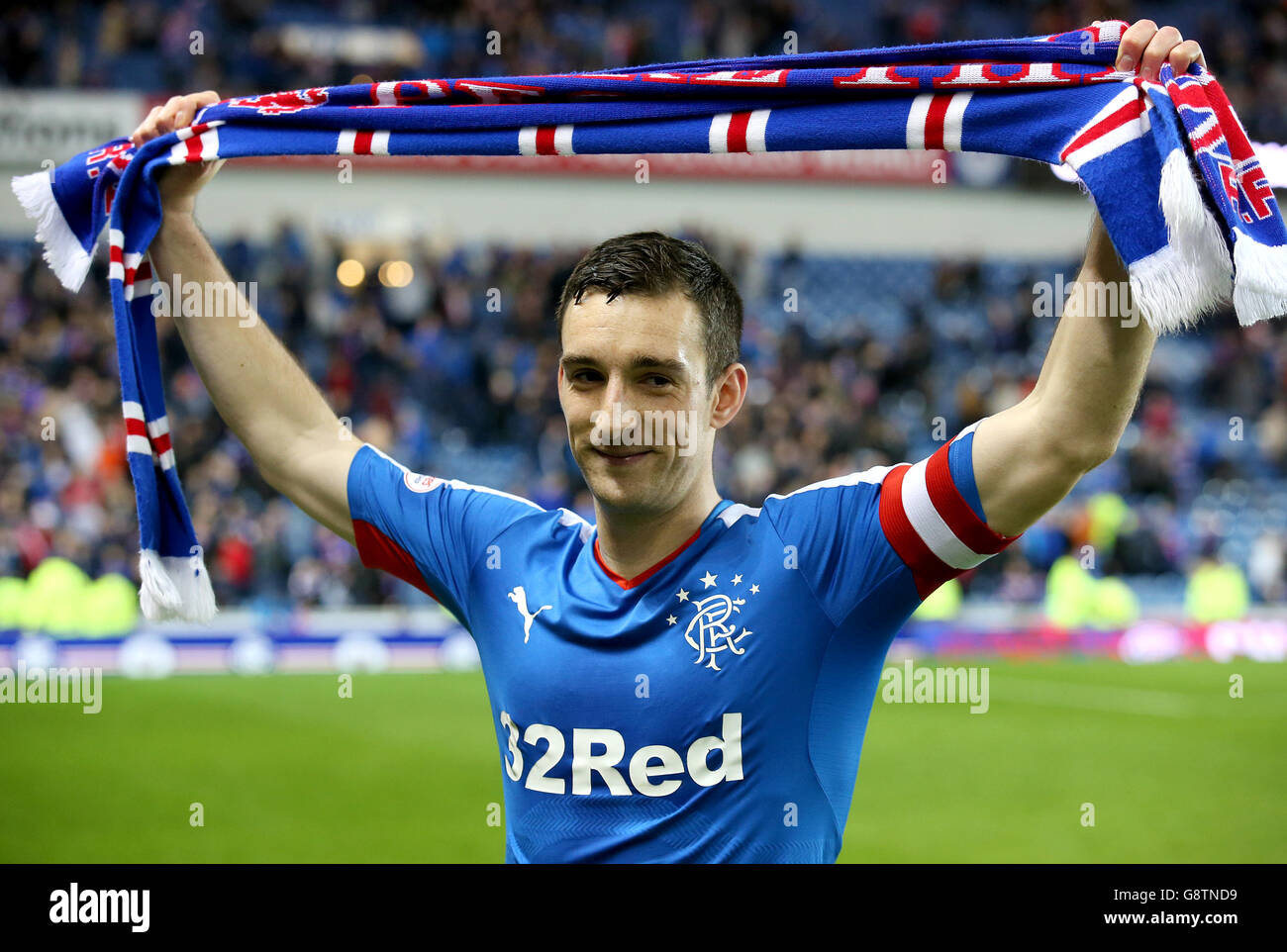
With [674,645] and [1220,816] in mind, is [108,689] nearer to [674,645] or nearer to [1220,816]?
[1220,816]

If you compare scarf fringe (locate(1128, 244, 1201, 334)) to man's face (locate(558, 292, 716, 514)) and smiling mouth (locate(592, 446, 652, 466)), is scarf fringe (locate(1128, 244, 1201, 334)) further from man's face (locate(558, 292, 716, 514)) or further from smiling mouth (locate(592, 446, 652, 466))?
smiling mouth (locate(592, 446, 652, 466))

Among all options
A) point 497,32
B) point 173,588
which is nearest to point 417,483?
point 173,588

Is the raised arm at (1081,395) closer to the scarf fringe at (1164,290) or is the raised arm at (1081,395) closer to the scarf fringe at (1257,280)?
the scarf fringe at (1164,290)

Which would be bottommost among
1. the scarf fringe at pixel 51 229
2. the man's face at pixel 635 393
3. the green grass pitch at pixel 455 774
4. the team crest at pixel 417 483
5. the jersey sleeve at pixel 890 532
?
the green grass pitch at pixel 455 774

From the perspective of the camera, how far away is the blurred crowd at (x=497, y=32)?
2014 centimetres

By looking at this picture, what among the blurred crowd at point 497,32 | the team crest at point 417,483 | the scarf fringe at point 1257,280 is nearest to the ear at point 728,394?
the team crest at point 417,483

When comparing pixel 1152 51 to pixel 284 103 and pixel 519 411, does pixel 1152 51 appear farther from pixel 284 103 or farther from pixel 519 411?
pixel 519 411

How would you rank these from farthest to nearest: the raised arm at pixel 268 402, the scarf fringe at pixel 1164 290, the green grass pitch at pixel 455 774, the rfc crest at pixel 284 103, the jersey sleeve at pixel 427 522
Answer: the green grass pitch at pixel 455 774 → the rfc crest at pixel 284 103 → the raised arm at pixel 268 402 → the jersey sleeve at pixel 427 522 → the scarf fringe at pixel 1164 290

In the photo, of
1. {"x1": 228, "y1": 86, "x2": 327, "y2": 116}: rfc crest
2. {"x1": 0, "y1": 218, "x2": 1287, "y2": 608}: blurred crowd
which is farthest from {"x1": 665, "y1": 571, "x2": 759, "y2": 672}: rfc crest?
{"x1": 0, "y1": 218, "x2": 1287, "y2": 608}: blurred crowd

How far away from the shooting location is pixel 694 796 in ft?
8.39

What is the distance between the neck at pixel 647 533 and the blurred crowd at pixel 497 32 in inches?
695

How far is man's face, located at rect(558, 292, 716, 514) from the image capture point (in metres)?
2.58

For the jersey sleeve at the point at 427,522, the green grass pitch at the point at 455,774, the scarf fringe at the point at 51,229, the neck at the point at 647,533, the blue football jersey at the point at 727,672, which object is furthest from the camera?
the green grass pitch at the point at 455,774

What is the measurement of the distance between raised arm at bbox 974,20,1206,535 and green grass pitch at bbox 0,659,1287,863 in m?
5.18
